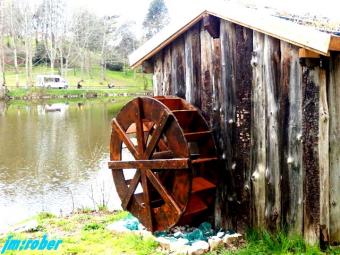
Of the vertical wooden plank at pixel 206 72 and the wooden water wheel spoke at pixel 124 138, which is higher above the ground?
the vertical wooden plank at pixel 206 72

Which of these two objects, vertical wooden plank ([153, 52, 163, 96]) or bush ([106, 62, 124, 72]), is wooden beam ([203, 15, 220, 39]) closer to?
vertical wooden plank ([153, 52, 163, 96])

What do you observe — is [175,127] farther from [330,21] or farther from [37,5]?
[37,5]

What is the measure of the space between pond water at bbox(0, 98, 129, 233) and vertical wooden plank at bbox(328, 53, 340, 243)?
625 centimetres

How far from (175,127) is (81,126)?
2082cm

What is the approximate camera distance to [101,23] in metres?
59.3

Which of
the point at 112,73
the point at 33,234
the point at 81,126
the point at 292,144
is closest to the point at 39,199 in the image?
the point at 33,234

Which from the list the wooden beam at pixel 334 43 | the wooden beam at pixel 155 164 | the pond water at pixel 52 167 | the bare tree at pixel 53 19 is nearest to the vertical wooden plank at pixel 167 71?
the wooden beam at pixel 155 164

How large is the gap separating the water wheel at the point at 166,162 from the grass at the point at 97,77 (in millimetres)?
48467

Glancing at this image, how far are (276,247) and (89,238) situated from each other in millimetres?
2576

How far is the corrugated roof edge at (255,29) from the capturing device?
4.21 meters

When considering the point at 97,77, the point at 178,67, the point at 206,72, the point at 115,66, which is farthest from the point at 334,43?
the point at 115,66

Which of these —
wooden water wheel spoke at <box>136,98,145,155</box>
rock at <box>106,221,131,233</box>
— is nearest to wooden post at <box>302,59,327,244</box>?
wooden water wheel spoke at <box>136,98,145,155</box>

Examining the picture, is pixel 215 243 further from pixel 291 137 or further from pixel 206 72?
pixel 206 72

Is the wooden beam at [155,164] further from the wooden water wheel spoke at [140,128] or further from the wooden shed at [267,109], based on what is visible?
the wooden shed at [267,109]
